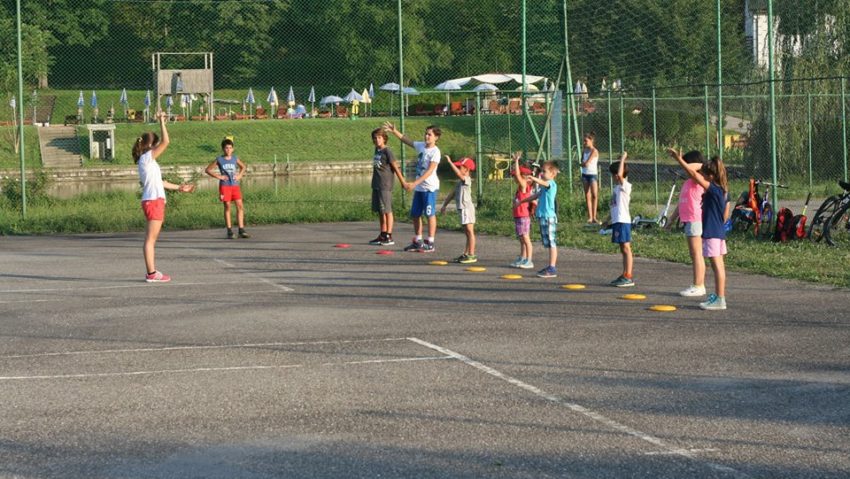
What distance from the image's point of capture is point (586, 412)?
837 centimetres

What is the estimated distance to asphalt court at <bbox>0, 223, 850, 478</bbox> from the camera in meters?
7.30

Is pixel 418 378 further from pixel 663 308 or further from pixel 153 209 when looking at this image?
pixel 153 209

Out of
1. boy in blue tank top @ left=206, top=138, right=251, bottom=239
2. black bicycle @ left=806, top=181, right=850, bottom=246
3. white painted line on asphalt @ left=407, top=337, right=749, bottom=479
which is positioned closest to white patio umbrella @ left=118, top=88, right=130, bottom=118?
boy in blue tank top @ left=206, top=138, right=251, bottom=239

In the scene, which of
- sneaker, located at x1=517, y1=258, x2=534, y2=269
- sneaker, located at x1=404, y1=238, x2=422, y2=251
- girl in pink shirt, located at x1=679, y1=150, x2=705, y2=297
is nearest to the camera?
girl in pink shirt, located at x1=679, y1=150, x2=705, y2=297

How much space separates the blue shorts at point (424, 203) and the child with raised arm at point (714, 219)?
613 cm

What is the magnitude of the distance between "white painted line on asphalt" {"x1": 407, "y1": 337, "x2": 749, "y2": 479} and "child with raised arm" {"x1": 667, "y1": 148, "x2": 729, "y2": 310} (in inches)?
133

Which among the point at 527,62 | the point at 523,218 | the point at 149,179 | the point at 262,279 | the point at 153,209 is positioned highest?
the point at 527,62

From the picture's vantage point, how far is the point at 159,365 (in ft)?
33.7

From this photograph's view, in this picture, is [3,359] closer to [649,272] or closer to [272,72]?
[649,272]

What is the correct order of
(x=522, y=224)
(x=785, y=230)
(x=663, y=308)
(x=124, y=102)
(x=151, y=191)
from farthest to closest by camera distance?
1. (x=124, y=102)
2. (x=785, y=230)
3. (x=522, y=224)
4. (x=151, y=191)
5. (x=663, y=308)

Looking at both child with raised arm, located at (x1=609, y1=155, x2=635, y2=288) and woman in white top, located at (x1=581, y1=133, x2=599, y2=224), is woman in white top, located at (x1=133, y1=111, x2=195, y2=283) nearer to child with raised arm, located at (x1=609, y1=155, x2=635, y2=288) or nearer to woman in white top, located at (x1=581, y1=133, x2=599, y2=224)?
child with raised arm, located at (x1=609, y1=155, x2=635, y2=288)

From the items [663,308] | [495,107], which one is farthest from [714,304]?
[495,107]

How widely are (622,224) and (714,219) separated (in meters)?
2.02

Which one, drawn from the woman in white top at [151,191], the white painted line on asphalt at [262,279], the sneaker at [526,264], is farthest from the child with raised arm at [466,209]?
the woman in white top at [151,191]
